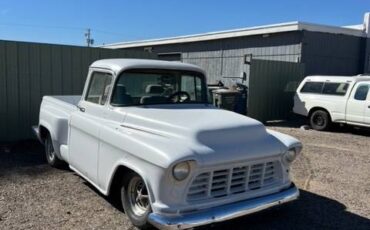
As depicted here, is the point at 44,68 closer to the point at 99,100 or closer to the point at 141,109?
the point at 99,100

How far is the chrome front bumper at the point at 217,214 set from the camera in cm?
393

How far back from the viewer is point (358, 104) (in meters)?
12.6

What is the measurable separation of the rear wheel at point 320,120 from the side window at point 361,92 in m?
1.20

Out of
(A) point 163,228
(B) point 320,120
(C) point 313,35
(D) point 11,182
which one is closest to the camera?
(A) point 163,228

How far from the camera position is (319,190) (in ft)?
21.3

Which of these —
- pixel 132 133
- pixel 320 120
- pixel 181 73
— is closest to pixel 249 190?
pixel 132 133

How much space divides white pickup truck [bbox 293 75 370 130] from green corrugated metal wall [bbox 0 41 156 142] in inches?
303

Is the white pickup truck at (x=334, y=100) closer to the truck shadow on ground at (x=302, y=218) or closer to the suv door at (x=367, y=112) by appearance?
the suv door at (x=367, y=112)

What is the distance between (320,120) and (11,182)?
1029cm

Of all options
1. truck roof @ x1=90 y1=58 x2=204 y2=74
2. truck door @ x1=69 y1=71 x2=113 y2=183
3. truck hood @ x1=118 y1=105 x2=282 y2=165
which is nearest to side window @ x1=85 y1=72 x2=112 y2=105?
truck door @ x1=69 y1=71 x2=113 y2=183

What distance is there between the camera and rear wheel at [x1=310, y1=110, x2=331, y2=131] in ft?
44.4

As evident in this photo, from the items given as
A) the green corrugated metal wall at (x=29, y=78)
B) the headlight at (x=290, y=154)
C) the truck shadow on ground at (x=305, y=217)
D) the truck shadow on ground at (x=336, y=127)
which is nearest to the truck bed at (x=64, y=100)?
the truck shadow on ground at (x=305, y=217)

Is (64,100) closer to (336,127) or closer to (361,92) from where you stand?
(361,92)

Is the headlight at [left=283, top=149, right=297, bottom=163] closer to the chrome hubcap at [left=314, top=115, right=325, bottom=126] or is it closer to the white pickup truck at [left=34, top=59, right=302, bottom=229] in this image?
the white pickup truck at [left=34, top=59, right=302, bottom=229]
